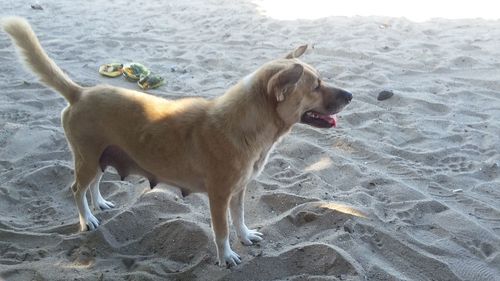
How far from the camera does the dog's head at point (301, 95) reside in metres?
3.10

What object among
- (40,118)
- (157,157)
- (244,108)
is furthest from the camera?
(40,118)

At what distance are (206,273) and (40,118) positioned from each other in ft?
10.5

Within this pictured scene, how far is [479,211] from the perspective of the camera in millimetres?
3982

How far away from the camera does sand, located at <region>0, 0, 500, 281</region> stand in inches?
137

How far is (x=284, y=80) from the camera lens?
3.09 metres

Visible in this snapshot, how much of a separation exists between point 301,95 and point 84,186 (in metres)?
1.81

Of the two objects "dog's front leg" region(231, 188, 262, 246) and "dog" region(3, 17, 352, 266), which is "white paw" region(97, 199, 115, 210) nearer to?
"dog" region(3, 17, 352, 266)

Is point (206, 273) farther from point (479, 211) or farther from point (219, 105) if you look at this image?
point (479, 211)

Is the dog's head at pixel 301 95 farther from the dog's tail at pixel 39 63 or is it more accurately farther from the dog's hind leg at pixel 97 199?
the dog's hind leg at pixel 97 199

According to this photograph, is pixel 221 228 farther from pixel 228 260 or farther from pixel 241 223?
pixel 241 223

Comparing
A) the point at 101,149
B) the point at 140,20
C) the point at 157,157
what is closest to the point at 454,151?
the point at 157,157

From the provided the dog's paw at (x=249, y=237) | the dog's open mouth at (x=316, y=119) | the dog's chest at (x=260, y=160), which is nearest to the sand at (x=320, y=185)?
the dog's paw at (x=249, y=237)

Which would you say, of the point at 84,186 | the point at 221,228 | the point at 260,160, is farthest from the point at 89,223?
the point at 260,160

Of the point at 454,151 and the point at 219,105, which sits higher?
the point at 219,105
